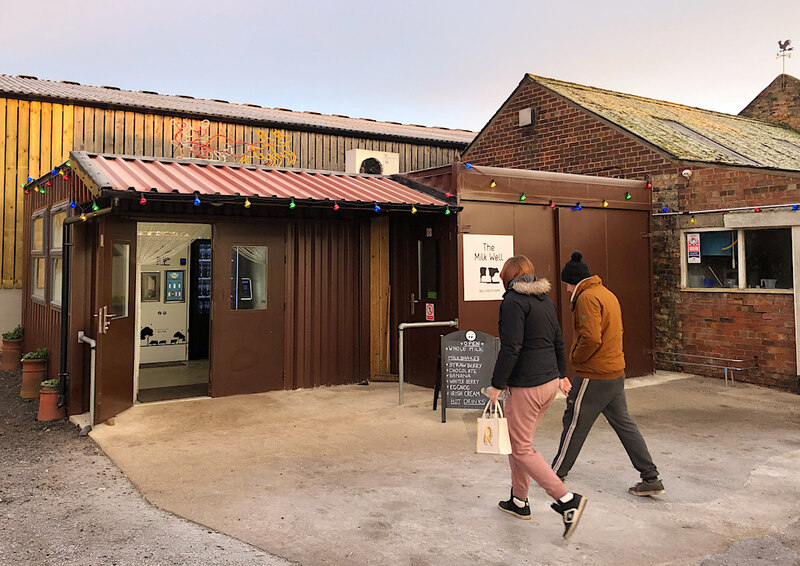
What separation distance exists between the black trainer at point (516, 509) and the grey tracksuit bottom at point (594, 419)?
0.58 m

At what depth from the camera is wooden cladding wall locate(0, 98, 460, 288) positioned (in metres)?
12.0

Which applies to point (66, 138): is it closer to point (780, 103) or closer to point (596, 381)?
point (596, 381)

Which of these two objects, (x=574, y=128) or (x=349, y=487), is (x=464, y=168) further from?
(x=349, y=487)

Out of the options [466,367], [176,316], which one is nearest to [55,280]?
[176,316]

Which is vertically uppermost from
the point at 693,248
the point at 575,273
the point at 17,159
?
the point at 17,159

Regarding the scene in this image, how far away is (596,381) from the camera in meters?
4.73

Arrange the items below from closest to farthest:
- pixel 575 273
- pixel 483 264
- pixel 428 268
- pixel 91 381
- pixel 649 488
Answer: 1. pixel 649 488
2. pixel 575 273
3. pixel 91 381
4. pixel 483 264
5. pixel 428 268

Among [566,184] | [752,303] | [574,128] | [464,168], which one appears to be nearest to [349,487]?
[464,168]

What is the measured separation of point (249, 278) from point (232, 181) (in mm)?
1438

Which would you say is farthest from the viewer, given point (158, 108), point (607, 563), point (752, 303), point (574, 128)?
point (158, 108)

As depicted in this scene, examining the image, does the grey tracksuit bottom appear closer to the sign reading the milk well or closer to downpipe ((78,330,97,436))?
the sign reading the milk well

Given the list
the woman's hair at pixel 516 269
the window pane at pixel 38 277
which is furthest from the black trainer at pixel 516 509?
the window pane at pixel 38 277

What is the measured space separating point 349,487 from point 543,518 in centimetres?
156

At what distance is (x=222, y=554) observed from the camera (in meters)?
3.83
